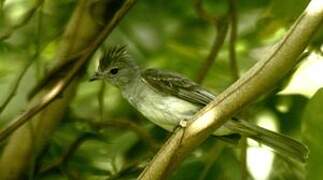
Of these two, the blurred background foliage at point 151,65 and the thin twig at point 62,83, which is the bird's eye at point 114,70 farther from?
the thin twig at point 62,83

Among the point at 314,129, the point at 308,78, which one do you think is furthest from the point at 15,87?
the point at 314,129

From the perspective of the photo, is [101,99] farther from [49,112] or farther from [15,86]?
[15,86]

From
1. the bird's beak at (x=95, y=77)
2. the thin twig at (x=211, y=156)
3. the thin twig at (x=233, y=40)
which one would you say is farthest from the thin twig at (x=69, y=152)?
the thin twig at (x=233, y=40)

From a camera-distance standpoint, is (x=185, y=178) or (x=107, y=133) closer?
(x=185, y=178)

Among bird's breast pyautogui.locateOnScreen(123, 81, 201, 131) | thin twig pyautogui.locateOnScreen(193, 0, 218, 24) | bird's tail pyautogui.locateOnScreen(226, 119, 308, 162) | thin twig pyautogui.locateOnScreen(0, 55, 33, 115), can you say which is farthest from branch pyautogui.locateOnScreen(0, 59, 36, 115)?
bird's tail pyautogui.locateOnScreen(226, 119, 308, 162)

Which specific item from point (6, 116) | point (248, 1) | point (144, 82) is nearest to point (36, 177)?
point (6, 116)

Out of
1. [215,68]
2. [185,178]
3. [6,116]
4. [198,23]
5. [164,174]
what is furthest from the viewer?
[198,23]

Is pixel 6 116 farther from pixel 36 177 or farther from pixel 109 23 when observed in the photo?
pixel 109 23
